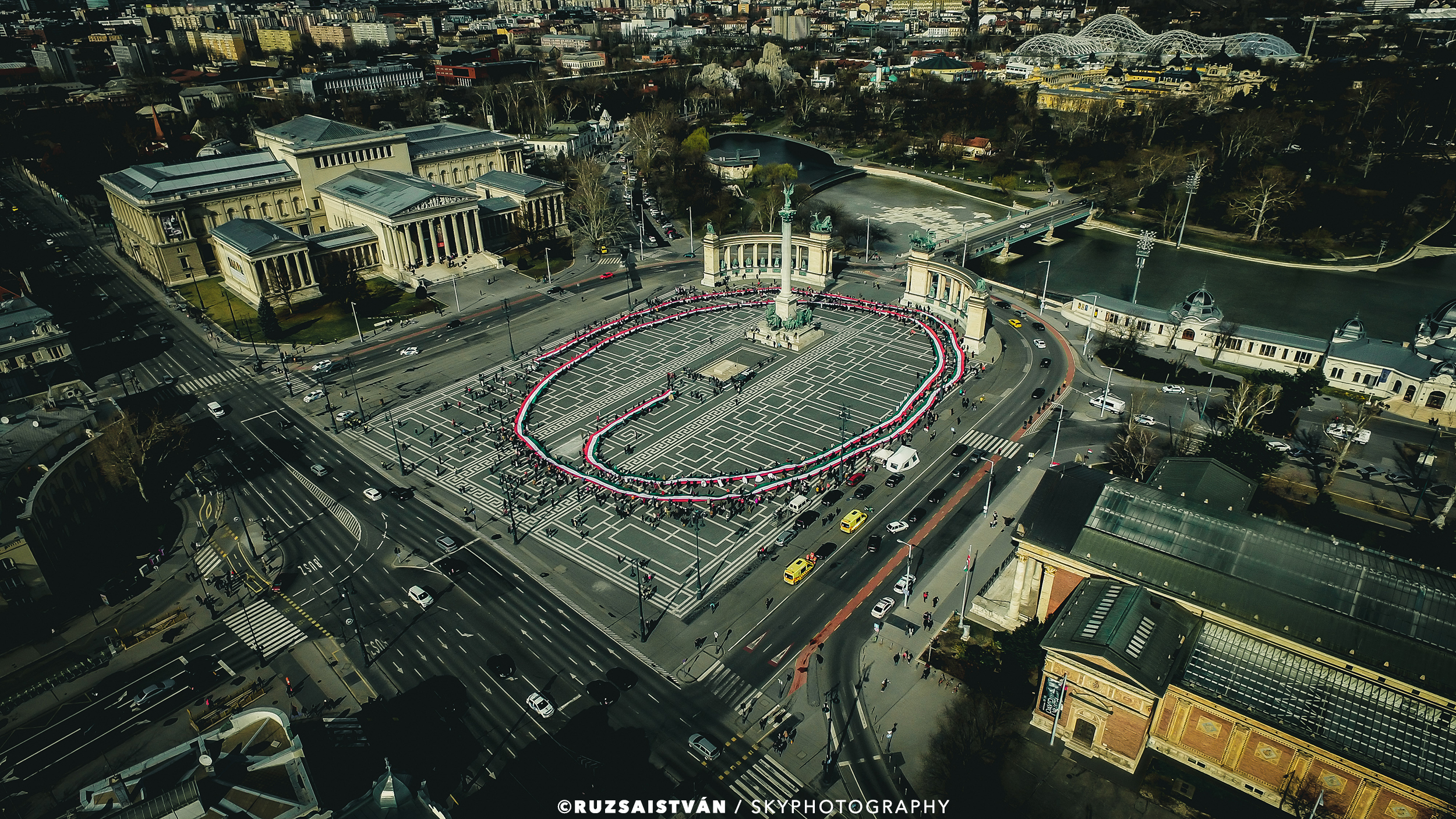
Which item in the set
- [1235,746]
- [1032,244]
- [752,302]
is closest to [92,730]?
[1235,746]

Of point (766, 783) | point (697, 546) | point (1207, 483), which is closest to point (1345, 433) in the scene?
point (1207, 483)

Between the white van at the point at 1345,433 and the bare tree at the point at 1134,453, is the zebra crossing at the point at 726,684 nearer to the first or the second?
the bare tree at the point at 1134,453

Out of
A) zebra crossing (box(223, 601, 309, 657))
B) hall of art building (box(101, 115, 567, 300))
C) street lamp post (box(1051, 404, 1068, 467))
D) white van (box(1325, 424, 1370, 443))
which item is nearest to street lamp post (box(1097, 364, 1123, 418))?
street lamp post (box(1051, 404, 1068, 467))

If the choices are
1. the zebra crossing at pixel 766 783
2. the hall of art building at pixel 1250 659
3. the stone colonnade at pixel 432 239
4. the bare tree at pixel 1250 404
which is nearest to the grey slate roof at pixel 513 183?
the stone colonnade at pixel 432 239

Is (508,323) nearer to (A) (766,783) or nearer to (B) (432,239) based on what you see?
(B) (432,239)

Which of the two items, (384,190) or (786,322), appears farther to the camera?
(384,190)

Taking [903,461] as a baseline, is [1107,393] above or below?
above
